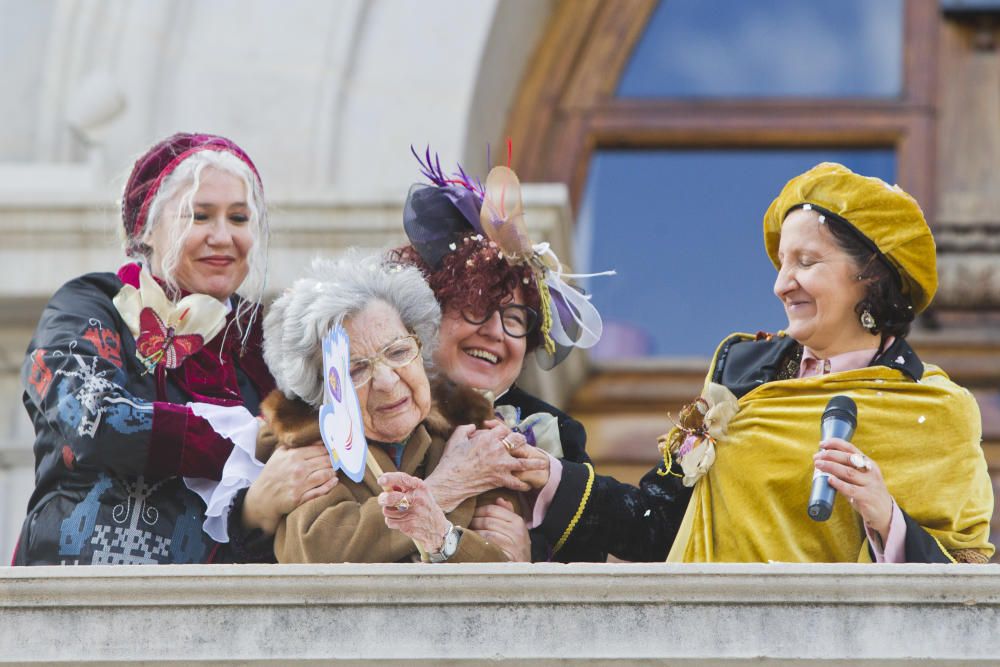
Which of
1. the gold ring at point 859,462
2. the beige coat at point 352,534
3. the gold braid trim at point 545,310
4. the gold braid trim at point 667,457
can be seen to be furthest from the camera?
the gold braid trim at point 545,310

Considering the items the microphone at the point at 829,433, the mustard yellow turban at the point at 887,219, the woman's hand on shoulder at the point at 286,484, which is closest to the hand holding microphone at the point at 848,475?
the microphone at the point at 829,433

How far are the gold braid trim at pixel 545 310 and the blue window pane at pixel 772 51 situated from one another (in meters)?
2.88

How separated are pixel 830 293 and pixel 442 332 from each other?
29.6 inches

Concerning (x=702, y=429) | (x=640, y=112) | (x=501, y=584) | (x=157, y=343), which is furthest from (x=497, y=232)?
(x=640, y=112)

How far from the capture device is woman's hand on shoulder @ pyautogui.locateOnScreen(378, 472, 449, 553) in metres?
4.34

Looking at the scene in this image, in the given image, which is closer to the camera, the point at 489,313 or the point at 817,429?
the point at 817,429

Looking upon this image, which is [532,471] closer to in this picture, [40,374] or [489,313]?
[489,313]

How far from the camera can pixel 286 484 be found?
455 centimetres

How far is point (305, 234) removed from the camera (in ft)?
22.0

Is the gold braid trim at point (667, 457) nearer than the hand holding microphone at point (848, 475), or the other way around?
the hand holding microphone at point (848, 475)

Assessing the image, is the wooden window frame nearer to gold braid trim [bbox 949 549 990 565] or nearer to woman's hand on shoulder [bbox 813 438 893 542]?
gold braid trim [bbox 949 549 990 565]

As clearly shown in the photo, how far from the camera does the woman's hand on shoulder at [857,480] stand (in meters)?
4.32

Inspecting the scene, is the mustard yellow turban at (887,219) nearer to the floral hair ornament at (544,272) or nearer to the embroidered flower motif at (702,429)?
the embroidered flower motif at (702,429)

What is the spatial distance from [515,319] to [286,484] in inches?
25.3
